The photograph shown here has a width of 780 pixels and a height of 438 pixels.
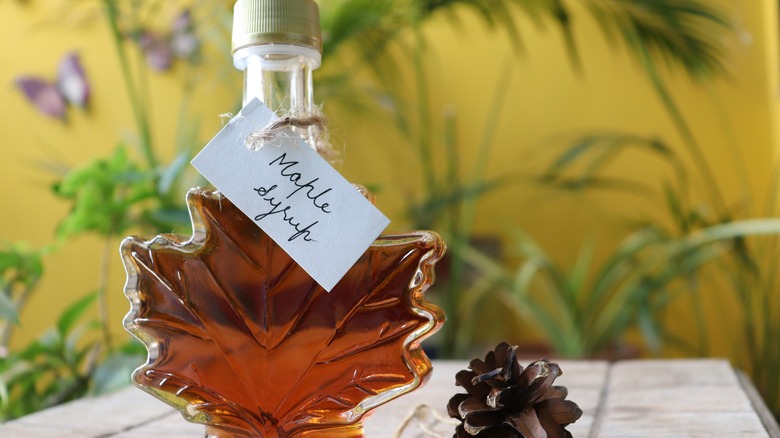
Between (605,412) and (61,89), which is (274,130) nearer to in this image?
(605,412)

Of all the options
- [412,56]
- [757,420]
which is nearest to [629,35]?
[412,56]

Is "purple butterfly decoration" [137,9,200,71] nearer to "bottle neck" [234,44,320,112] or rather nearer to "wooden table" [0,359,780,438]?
"wooden table" [0,359,780,438]

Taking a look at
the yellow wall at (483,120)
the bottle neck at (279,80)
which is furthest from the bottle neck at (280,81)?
the yellow wall at (483,120)

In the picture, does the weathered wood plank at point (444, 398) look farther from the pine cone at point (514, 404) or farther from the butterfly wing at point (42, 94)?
the butterfly wing at point (42, 94)

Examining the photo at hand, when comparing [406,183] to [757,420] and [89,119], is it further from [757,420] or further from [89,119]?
[757,420]

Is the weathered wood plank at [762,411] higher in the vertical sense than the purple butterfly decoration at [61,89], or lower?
lower
